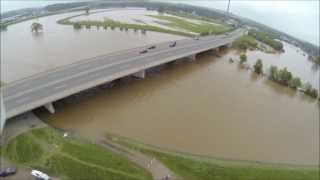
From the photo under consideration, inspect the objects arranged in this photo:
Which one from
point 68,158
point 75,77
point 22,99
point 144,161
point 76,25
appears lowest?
point 144,161

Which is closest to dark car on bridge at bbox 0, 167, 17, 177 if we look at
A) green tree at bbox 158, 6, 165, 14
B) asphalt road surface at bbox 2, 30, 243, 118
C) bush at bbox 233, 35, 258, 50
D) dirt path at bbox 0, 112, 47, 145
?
dirt path at bbox 0, 112, 47, 145

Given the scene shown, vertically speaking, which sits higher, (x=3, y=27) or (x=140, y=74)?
(x=3, y=27)

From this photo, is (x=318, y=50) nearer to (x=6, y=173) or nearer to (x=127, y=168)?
(x=127, y=168)

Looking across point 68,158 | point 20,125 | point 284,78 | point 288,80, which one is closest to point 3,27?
point 20,125

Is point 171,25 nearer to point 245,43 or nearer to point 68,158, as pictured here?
point 245,43

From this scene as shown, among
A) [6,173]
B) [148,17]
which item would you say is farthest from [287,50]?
[6,173]

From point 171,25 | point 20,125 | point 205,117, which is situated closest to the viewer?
point 20,125

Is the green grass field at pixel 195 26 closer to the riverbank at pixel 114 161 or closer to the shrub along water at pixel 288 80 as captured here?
the shrub along water at pixel 288 80
